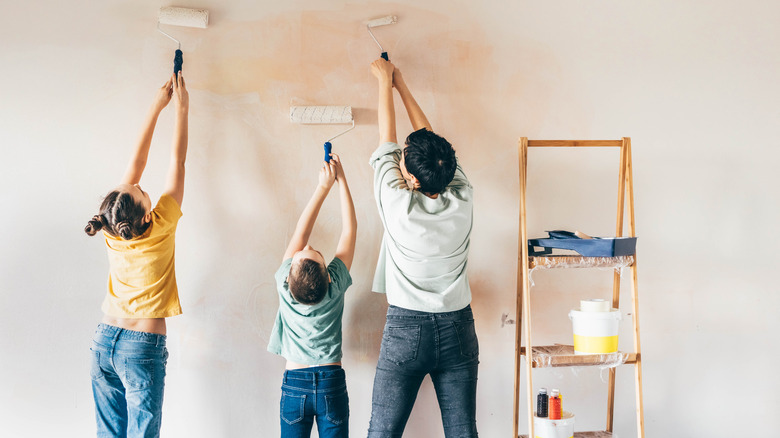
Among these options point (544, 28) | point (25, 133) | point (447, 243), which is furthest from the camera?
point (544, 28)

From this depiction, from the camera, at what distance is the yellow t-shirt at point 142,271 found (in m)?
1.84

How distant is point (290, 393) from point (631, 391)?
4.41 ft

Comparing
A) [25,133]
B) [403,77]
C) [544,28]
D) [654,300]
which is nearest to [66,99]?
[25,133]

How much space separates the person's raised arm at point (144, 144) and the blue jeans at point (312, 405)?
89 centimetres

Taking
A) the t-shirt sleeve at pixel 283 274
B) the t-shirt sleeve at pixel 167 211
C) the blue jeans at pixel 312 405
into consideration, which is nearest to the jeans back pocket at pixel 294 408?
the blue jeans at pixel 312 405

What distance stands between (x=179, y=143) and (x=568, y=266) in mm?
1398

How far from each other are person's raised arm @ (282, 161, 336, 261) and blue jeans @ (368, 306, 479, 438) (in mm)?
421

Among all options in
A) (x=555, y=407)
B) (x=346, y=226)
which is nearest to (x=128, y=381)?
(x=346, y=226)

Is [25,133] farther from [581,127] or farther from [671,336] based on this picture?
[671,336]

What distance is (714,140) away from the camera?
231 centimetres

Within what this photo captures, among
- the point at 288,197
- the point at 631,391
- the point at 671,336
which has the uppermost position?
the point at 288,197

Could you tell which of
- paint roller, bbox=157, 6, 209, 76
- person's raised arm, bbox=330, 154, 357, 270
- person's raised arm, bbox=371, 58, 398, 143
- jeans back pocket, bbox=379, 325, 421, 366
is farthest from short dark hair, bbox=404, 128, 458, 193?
paint roller, bbox=157, 6, 209, 76

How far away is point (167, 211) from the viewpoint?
74.6 inches

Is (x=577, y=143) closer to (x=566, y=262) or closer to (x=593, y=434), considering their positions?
(x=566, y=262)
